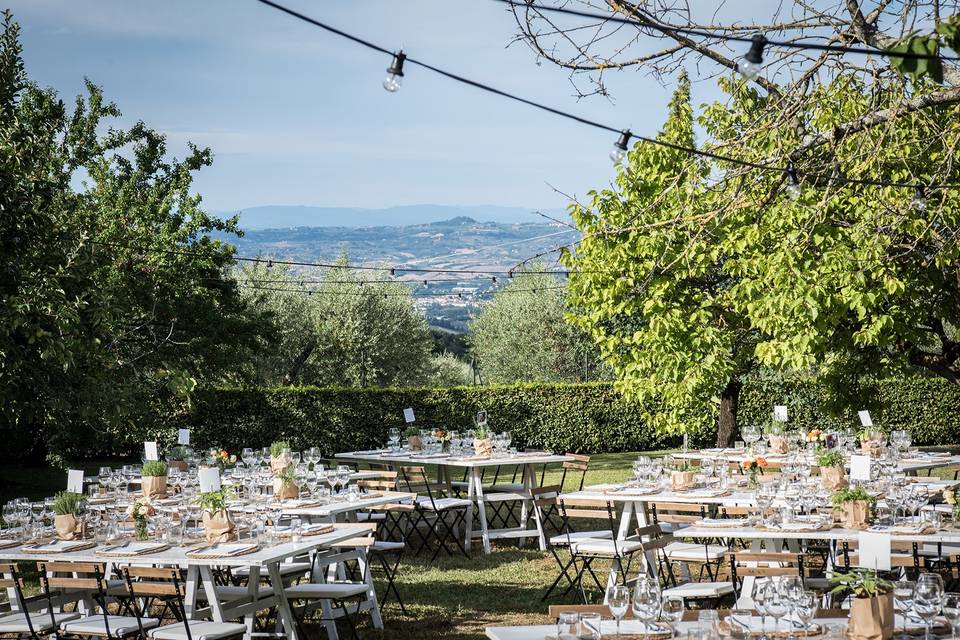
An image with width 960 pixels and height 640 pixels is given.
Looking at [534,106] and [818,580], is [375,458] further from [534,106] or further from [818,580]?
[534,106]

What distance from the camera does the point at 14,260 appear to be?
356 inches

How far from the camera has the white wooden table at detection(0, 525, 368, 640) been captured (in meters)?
5.78

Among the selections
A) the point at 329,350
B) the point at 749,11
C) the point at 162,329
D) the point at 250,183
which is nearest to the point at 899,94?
the point at 749,11

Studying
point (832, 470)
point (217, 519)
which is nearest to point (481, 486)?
point (832, 470)

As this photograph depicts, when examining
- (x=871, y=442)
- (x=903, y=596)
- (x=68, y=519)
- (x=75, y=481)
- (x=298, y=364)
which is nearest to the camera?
(x=903, y=596)

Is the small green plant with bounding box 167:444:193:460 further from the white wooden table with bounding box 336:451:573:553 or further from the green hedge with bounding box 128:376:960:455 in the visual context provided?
the green hedge with bounding box 128:376:960:455

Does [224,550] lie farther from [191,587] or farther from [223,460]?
[223,460]

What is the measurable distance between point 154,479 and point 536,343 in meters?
21.8

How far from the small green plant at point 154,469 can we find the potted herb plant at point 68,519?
2133mm

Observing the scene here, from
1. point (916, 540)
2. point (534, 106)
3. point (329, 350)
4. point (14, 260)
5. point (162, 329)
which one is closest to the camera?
point (534, 106)

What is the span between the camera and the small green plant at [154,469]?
8867 millimetres

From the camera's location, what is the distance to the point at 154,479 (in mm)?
8961

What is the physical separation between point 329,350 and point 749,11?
22747 mm

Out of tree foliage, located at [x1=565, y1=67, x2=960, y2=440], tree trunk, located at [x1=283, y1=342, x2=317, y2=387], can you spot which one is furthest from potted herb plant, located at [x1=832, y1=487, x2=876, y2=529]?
tree trunk, located at [x1=283, y1=342, x2=317, y2=387]
